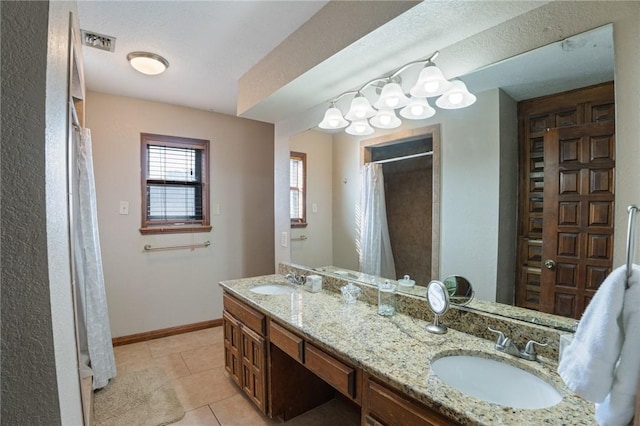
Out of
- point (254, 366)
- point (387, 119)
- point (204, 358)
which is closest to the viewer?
point (387, 119)

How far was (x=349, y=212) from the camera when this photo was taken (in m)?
2.23

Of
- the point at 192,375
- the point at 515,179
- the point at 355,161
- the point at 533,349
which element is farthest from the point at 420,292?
the point at 192,375

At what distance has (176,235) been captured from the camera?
328 cm

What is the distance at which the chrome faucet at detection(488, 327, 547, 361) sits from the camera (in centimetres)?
113

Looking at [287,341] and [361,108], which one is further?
[361,108]

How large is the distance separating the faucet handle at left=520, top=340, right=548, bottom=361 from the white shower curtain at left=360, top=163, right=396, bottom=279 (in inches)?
30.9

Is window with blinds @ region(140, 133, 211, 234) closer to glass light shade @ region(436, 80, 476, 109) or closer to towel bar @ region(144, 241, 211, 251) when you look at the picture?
towel bar @ region(144, 241, 211, 251)

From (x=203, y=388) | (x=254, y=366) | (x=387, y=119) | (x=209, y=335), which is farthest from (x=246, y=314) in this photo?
(x=209, y=335)

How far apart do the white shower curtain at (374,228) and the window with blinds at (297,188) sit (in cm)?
65

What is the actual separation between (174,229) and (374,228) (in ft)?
7.44

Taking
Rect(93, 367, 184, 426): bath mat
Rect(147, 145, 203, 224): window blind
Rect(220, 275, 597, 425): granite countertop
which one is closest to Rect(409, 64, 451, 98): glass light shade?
Rect(220, 275, 597, 425): granite countertop

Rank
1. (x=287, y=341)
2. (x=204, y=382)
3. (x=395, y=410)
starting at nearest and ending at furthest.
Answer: (x=395, y=410) → (x=287, y=341) → (x=204, y=382)

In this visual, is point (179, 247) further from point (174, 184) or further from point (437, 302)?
point (437, 302)

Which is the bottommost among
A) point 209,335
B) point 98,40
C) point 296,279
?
point 209,335
